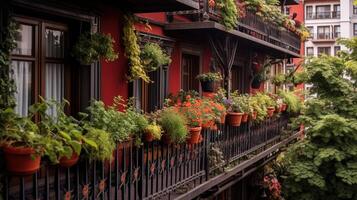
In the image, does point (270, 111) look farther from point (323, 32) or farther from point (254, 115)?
point (323, 32)

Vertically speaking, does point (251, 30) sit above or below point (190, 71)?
above

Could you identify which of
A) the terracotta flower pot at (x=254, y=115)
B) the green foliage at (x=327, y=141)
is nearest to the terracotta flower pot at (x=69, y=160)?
the terracotta flower pot at (x=254, y=115)

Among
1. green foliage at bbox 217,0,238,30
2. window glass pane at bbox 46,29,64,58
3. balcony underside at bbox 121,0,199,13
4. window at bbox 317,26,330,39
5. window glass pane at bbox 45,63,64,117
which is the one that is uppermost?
window at bbox 317,26,330,39

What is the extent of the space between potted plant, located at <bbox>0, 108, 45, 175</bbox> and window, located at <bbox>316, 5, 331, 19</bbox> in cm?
5960

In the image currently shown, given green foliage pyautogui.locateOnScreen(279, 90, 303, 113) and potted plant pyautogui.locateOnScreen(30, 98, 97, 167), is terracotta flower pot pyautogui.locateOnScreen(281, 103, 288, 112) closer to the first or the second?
green foliage pyautogui.locateOnScreen(279, 90, 303, 113)

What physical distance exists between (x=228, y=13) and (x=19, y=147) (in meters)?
7.24

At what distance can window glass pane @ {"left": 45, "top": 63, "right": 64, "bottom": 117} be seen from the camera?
23.0 ft

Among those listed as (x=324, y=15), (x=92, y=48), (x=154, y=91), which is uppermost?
(x=324, y=15)

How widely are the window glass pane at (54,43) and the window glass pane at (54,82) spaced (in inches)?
6.1

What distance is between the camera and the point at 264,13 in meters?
14.5

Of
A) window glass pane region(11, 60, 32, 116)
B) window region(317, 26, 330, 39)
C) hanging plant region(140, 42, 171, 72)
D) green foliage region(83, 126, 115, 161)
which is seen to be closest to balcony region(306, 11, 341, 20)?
window region(317, 26, 330, 39)

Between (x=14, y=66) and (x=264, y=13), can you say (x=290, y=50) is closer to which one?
(x=264, y=13)

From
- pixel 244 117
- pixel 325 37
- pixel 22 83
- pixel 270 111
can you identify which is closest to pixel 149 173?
pixel 22 83

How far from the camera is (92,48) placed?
7219mm
